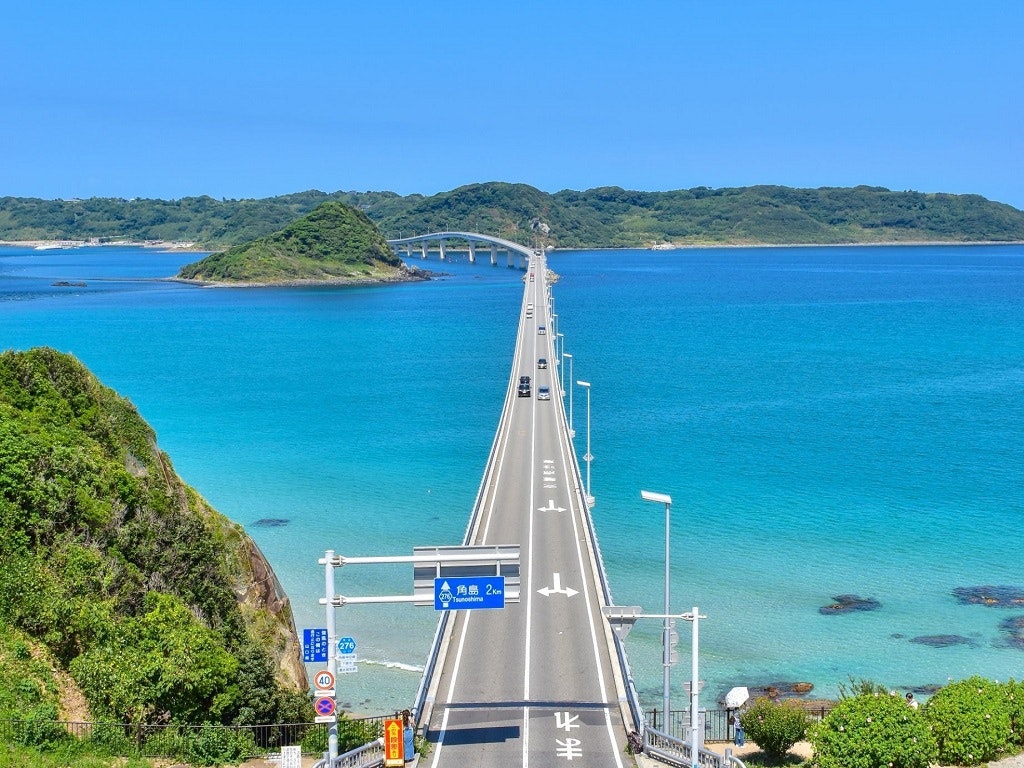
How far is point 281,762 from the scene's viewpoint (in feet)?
59.8

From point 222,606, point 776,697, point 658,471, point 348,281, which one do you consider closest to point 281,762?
point 222,606

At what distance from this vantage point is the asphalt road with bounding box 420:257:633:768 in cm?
1972

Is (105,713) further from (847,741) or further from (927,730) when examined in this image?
(927,730)

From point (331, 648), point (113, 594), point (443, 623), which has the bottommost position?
point (443, 623)

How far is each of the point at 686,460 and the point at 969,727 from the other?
36.6m

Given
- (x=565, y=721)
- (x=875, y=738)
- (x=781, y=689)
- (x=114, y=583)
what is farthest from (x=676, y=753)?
(x=114, y=583)

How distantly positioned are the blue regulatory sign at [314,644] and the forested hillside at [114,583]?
3.29 meters

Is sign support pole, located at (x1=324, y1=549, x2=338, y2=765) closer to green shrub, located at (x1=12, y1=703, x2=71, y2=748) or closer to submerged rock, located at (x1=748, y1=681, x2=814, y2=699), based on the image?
green shrub, located at (x1=12, y1=703, x2=71, y2=748)

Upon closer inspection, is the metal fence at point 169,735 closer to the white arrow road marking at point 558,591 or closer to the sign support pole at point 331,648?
the sign support pole at point 331,648

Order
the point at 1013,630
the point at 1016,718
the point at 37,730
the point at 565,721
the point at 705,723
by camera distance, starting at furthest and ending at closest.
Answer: the point at 1013,630
the point at 705,723
the point at 565,721
the point at 1016,718
the point at 37,730

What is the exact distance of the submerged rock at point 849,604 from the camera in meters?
35.1

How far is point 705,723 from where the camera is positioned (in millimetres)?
25781

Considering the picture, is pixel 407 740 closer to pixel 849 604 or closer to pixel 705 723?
pixel 705 723

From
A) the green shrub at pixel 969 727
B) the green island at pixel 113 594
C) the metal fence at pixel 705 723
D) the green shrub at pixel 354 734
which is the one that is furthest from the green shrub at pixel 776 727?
the green island at pixel 113 594
